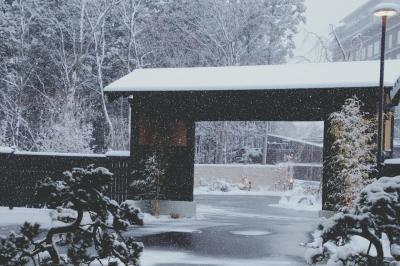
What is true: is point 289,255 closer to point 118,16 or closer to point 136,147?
point 136,147

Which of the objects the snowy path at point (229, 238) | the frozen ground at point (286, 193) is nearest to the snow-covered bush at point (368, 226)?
the snowy path at point (229, 238)

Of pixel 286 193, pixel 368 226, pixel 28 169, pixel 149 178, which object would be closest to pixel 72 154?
pixel 28 169

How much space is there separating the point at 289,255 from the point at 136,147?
6649 millimetres

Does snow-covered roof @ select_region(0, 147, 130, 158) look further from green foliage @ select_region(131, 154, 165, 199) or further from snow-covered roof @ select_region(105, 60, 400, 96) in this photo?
snow-covered roof @ select_region(105, 60, 400, 96)

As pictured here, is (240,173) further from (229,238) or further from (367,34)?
(367,34)

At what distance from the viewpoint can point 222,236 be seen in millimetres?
11711

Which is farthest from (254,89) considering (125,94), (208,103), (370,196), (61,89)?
(61,89)

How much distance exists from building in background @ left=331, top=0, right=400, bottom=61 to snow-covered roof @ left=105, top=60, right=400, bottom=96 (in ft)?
90.5

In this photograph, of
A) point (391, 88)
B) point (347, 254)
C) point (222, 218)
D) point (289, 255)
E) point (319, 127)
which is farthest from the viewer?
point (319, 127)

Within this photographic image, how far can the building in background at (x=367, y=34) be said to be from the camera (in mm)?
46406

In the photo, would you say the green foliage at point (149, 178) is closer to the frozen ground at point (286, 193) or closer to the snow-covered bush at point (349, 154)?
the snow-covered bush at point (349, 154)

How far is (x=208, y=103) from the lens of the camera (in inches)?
559

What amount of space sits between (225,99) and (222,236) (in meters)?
4.29

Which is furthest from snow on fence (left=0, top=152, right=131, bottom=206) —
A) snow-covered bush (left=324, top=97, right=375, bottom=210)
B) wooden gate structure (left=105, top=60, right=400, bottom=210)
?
snow-covered bush (left=324, top=97, right=375, bottom=210)
